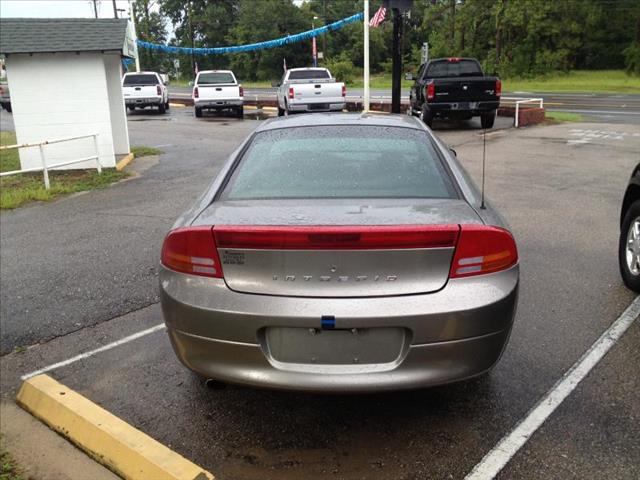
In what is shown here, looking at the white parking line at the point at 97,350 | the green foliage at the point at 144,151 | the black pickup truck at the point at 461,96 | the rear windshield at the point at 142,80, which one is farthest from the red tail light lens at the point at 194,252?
the rear windshield at the point at 142,80

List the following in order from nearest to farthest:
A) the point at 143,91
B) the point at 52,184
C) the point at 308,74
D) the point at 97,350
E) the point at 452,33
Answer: the point at 97,350
the point at 52,184
the point at 308,74
the point at 143,91
the point at 452,33

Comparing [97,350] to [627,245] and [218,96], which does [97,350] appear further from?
[218,96]

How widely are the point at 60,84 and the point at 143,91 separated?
600 inches

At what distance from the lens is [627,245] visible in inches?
209

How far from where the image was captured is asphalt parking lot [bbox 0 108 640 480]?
3.08m

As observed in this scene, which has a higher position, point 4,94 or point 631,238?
point 4,94

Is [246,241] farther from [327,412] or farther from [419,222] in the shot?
[327,412]

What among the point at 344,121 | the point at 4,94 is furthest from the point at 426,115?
the point at 4,94

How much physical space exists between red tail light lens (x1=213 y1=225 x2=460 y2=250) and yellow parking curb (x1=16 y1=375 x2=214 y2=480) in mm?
1084

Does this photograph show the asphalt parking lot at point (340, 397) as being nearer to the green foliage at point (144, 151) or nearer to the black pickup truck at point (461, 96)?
the green foliage at point (144, 151)

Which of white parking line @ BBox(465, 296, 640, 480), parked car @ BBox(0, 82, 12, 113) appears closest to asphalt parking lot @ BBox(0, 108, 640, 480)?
white parking line @ BBox(465, 296, 640, 480)

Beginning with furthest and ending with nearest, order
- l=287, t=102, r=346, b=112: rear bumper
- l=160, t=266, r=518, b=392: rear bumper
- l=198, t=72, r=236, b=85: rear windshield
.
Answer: l=198, t=72, r=236, b=85: rear windshield < l=287, t=102, r=346, b=112: rear bumper < l=160, t=266, r=518, b=392: rear bumper

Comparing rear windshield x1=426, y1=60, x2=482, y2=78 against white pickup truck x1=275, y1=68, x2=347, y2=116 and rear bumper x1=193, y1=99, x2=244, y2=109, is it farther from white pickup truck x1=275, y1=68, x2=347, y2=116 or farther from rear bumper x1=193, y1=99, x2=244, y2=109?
rear bumper x1=193, y1=99, x2=244, y2=109

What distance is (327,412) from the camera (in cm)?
352
